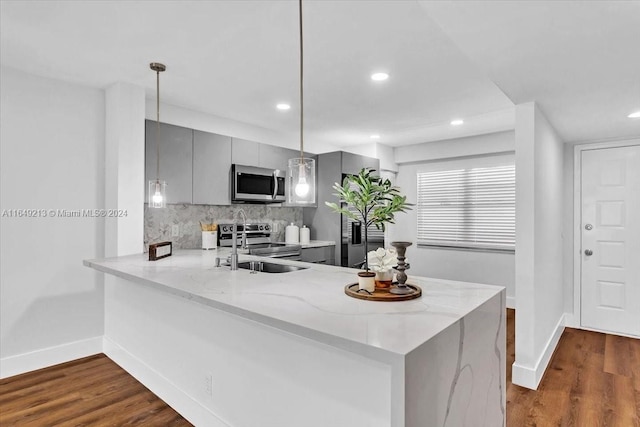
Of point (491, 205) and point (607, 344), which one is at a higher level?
point (491, 205)

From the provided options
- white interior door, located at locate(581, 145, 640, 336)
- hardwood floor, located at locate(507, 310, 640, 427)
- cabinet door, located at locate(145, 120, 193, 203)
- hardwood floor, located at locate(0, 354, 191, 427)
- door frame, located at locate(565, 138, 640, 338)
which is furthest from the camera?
door frame, located at locate(565, 138, 640, 338)

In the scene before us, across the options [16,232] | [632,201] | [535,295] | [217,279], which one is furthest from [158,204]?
[632,201]

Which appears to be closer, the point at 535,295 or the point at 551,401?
the point at 551,401

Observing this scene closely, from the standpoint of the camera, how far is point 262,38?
2305mm

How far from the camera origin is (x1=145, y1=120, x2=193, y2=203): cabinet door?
3.36 m

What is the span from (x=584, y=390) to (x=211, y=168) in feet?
12.5

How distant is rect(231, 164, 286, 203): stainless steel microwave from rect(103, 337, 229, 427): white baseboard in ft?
6.01

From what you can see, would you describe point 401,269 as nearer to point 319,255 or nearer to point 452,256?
point 319,255

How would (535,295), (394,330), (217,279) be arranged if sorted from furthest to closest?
1. (535,295)
2. (217,279)
3. (394,330)

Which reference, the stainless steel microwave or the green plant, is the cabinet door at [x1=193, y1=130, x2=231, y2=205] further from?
the green plant

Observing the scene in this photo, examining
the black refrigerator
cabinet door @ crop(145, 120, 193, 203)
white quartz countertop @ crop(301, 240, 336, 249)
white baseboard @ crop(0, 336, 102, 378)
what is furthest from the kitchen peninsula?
the black refrigerator

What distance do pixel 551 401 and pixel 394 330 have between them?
2172 millimetres

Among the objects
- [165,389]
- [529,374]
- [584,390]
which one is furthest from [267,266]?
[584,390]

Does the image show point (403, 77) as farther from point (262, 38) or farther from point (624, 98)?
point (624, 98)
